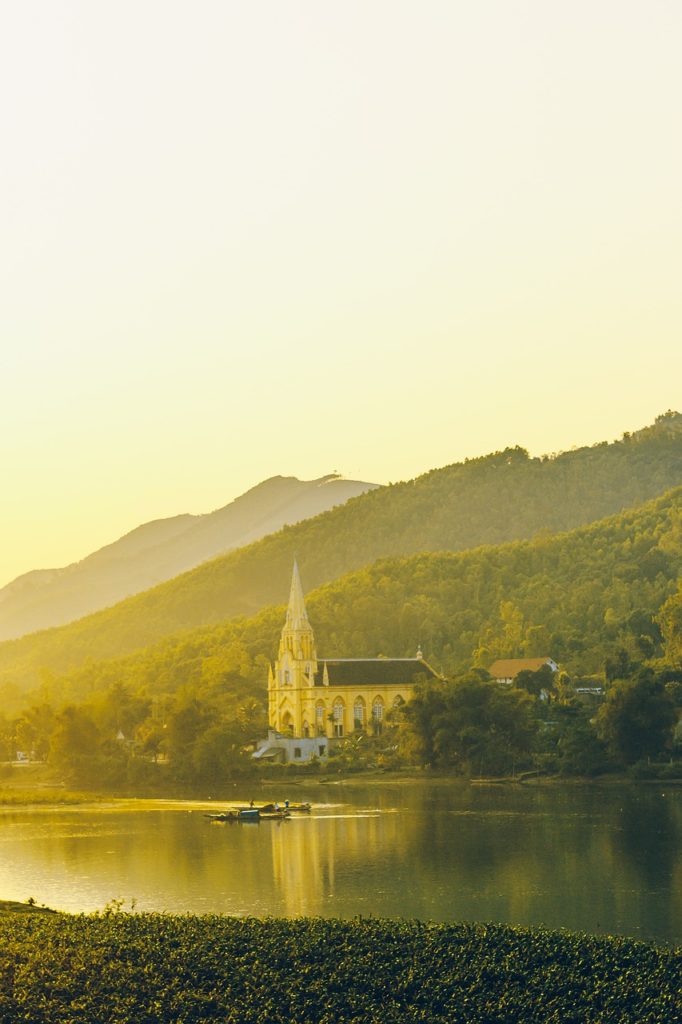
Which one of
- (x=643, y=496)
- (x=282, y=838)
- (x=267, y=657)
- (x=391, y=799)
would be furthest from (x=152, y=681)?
(x=643, y=496)

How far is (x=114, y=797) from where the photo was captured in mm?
71312

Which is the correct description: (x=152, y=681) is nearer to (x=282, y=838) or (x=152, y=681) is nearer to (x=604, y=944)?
(x=282, y=838)

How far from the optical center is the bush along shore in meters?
21.2

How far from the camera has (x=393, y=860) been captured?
42.0m

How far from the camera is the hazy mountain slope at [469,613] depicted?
100 metres

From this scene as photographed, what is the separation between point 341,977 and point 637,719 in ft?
155

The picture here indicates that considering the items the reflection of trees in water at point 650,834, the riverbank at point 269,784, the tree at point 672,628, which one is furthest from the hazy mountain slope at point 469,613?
the reflection of trees in water at point 650,834

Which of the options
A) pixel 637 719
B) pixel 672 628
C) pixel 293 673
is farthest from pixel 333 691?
pixel 637 719

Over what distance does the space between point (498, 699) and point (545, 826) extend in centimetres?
2337

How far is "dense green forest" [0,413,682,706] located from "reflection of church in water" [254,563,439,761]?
26.6 feet

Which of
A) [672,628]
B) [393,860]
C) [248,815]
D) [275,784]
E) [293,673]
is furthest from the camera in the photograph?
[293,673]

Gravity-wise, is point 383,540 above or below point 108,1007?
above

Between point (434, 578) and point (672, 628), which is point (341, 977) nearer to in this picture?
point (672, 628)

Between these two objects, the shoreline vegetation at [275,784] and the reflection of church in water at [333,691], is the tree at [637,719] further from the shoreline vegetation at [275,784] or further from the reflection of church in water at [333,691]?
the reflection of church in water at [333,691]
